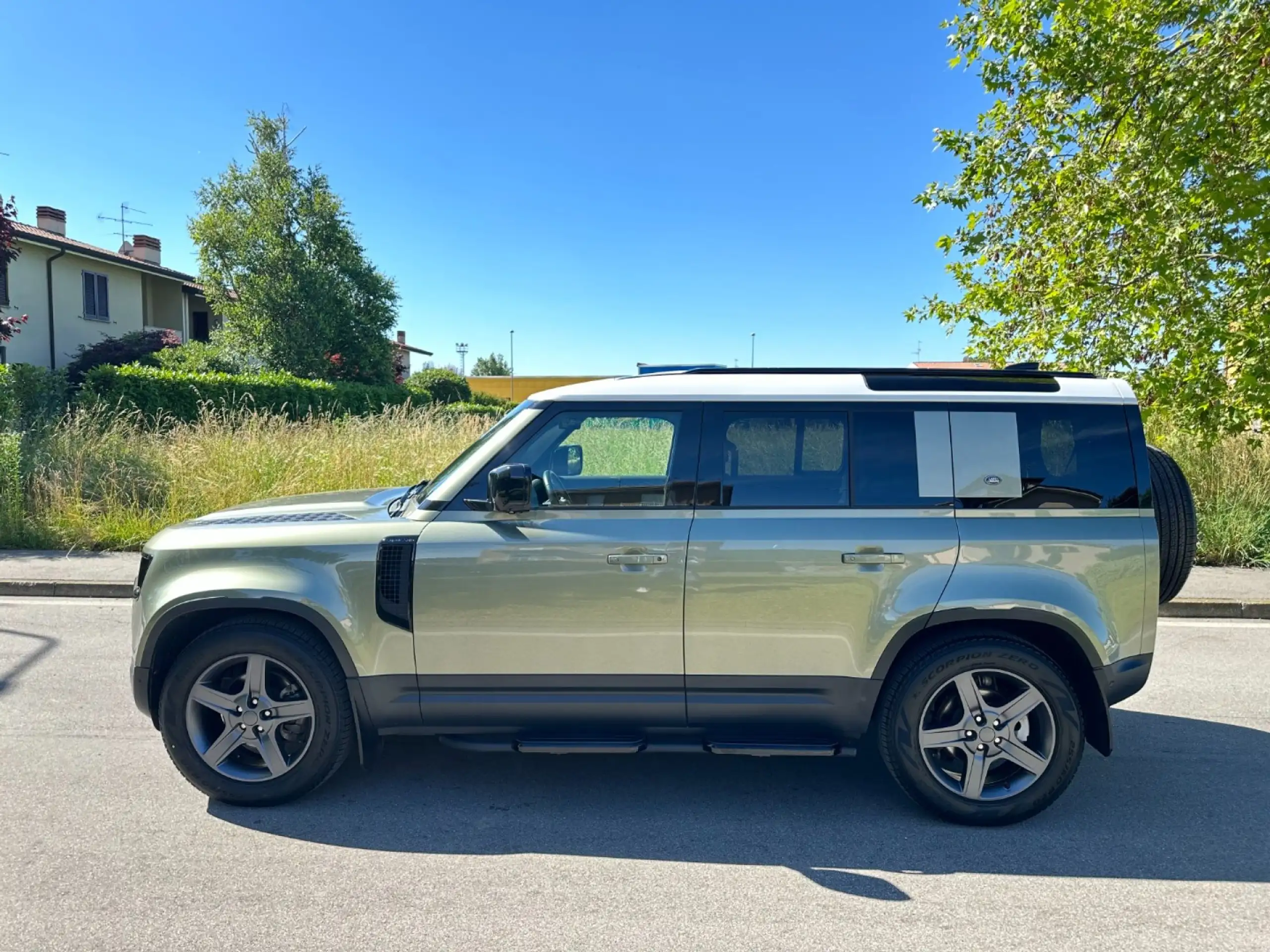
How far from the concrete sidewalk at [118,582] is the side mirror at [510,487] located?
6317mm

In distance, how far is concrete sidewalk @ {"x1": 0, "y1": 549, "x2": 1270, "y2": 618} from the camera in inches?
292

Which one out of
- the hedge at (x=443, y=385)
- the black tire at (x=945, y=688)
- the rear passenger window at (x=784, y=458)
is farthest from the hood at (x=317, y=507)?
the hedge at (x=443, y=385)

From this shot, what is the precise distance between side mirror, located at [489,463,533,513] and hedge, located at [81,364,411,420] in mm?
12044

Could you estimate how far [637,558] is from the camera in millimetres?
3475

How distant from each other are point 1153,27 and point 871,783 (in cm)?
928

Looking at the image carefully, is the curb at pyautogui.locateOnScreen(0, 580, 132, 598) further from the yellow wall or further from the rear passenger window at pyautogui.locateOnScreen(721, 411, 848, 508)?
the yellow wall

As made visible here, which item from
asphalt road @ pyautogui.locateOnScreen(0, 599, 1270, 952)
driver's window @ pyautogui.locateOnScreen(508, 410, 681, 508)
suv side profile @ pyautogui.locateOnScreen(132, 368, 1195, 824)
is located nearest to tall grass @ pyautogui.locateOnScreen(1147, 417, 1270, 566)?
asphalt road @ pyautogui.locateOnScreen(0, 599, 1270, 952)

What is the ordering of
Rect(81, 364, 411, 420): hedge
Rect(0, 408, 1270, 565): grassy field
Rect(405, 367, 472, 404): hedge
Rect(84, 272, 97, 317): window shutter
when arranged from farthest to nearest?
Rect(405, 367, 472, 404): hedge < Rect(84, 272, 97, 317): window shutter < Rect(81, 364, 411, 420): hedge < Rect(0, 408, 1270, 565): grassy field

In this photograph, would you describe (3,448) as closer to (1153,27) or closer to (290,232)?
(1153,27)

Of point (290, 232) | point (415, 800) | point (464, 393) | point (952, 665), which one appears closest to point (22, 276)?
point (290, 232)

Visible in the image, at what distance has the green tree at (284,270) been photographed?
2859 cm

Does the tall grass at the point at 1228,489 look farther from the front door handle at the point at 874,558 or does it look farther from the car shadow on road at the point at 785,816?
the front door handle at the point at 874,558

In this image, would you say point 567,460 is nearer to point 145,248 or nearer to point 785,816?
point 785,816

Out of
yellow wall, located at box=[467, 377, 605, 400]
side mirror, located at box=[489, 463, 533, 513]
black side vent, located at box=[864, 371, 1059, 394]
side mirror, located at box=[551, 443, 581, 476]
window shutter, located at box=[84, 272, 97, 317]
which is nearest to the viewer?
side mirror, located at box=[489, 463, 533, 513]
